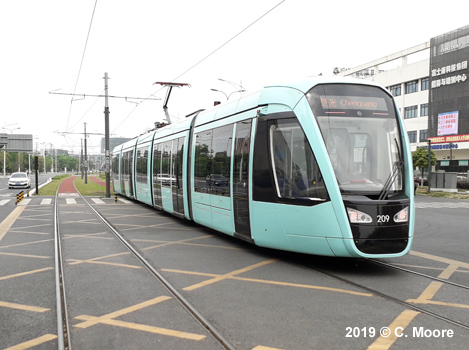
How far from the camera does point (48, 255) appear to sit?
8.42 metres

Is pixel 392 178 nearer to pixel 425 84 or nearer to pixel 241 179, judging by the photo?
pixel 241 179

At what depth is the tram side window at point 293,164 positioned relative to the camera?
6652mm

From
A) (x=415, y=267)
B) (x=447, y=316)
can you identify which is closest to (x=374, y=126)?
(x=415, y=267)

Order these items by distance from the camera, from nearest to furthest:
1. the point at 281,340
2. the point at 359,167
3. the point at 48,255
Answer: the point at 281,340, the point at 359,167, the point at 48,255

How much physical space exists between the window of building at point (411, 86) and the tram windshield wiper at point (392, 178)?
56559mm

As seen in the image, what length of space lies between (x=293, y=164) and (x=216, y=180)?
2947 millimetres

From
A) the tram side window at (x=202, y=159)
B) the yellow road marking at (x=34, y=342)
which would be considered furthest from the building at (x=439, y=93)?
the yellow road marking at (x=34, y=342)

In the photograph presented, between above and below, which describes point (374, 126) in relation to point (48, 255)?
above

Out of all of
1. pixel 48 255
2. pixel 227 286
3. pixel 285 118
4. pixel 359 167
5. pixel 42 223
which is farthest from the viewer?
pixel 42 223

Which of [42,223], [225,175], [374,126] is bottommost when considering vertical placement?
[42,223]

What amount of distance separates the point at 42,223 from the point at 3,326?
9.87 metres

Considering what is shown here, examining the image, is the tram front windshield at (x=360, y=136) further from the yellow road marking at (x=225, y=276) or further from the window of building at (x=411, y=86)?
the window of building at (x=411, y=86)

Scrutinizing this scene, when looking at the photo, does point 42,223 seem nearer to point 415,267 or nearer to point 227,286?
point 227,286

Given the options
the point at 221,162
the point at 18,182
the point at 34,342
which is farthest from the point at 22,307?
the point at 18,182
